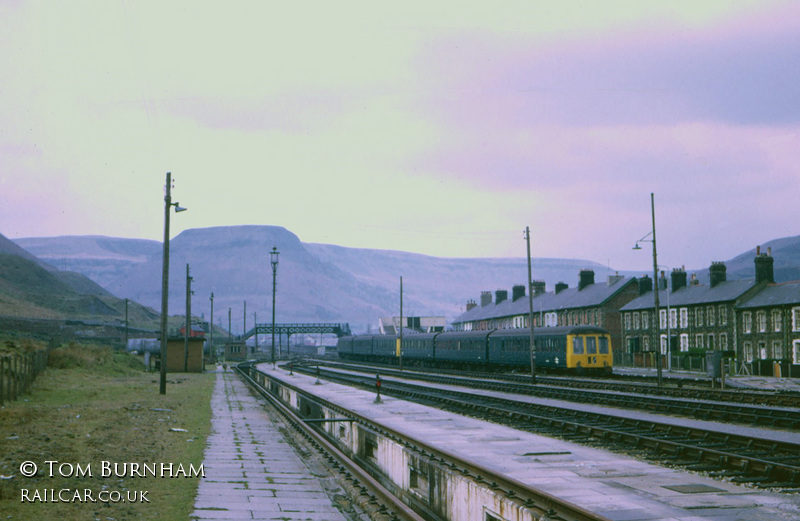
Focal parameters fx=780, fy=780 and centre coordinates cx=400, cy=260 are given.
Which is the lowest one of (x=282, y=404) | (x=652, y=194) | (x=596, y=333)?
(x=282, y=404)

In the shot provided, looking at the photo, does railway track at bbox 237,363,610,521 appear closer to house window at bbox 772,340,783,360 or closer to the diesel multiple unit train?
the diesel multiple unit train

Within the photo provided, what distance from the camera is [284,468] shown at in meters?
15.9

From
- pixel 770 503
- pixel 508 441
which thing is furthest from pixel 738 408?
pixel 770 503

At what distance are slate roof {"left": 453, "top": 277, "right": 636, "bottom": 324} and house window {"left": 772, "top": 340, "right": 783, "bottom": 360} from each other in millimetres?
24080

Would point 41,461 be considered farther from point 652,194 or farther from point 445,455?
point 652,194

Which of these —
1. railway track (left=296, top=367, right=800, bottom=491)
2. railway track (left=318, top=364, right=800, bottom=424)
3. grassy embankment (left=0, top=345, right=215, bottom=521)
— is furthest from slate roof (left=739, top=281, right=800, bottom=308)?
grassy embankment (left=0, top=345, right=215, bottom=521)

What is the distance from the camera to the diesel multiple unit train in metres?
47.4

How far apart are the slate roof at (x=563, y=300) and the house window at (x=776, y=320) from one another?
78.6 ft

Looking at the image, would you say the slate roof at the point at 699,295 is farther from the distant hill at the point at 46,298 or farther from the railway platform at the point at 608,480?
the distant hill at the point at 46,298

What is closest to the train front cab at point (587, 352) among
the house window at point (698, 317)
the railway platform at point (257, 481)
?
the house window at point (698, 317)

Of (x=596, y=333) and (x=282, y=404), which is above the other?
(x=596, y=333)

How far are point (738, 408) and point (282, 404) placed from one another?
58.9ft

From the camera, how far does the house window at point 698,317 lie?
205 feet

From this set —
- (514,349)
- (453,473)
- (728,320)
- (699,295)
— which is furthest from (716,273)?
(453,473)
